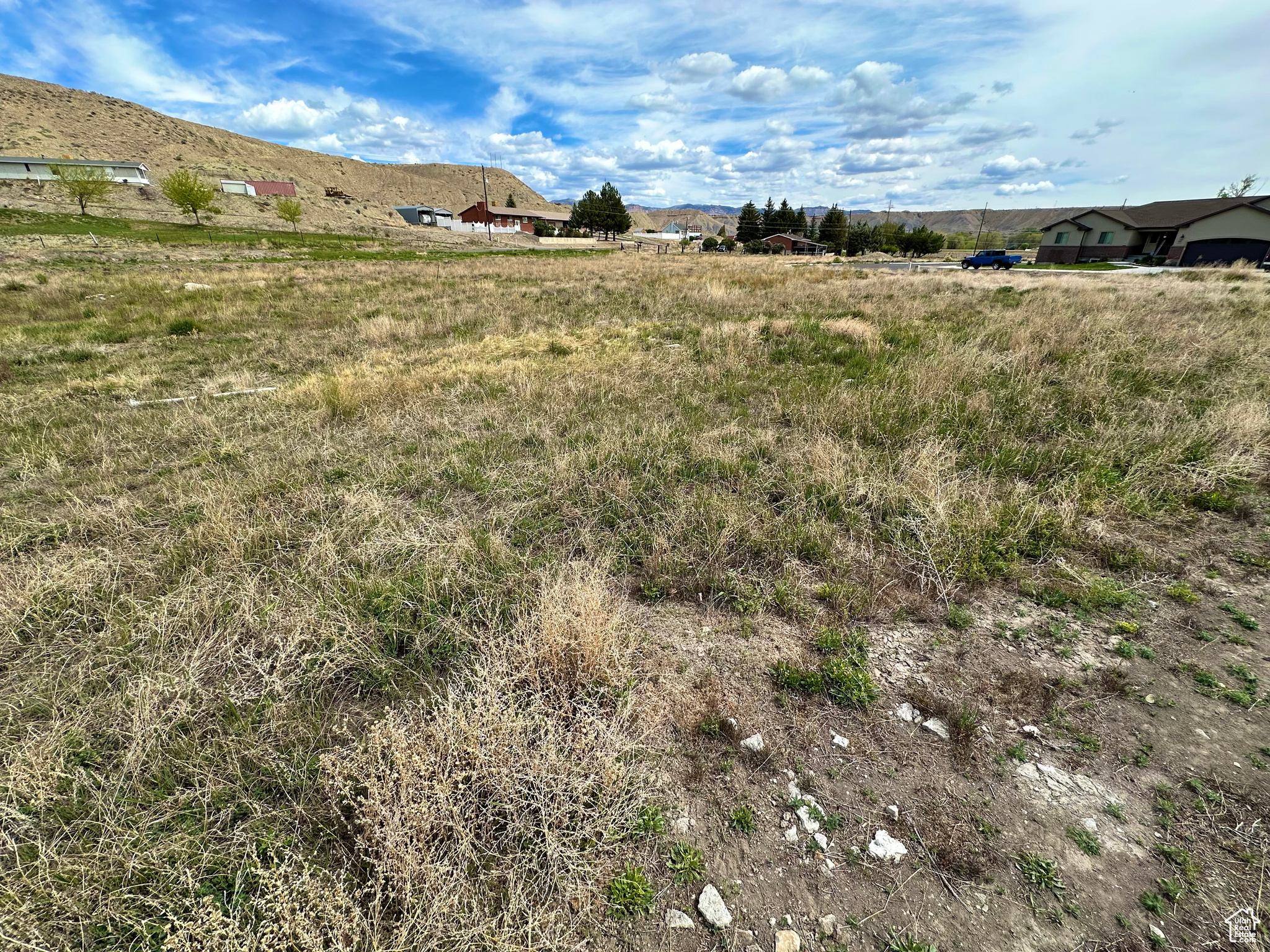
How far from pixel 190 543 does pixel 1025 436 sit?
974 cm

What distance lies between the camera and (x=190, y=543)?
14.9 ft

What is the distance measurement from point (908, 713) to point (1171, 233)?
68733mm

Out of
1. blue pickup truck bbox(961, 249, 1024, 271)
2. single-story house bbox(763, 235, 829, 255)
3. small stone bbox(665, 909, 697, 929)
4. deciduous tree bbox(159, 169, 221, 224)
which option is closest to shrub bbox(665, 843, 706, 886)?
small stone bbox(665, 909, 697, 929)

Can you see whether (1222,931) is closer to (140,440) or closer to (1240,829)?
(1240,829)

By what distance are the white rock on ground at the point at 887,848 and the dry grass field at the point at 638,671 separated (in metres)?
0.04

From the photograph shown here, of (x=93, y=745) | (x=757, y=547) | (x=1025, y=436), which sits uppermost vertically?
(x=1025, y=436)

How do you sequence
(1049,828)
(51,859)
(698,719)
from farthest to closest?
1. (698,719)
2. (1049,828)
3. (51,859)

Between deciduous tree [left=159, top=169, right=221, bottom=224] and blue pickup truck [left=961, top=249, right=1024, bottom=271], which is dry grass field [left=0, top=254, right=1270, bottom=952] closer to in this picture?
blue pickup truck [left=961, top=249, right=1024, bottom=271]

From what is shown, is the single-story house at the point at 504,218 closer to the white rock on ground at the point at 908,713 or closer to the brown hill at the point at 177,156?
the brown hill at the point at 177,156

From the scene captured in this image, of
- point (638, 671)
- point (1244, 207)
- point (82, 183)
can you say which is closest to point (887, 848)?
point (638, 671)

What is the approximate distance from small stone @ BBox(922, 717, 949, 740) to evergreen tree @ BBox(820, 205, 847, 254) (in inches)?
3658

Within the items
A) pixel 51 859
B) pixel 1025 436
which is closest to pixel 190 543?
pixel 51 859

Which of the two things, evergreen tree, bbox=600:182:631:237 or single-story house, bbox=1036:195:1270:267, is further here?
evergreen tree, bbox=600:182:631:237

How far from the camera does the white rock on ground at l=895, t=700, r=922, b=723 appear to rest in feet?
9.95
